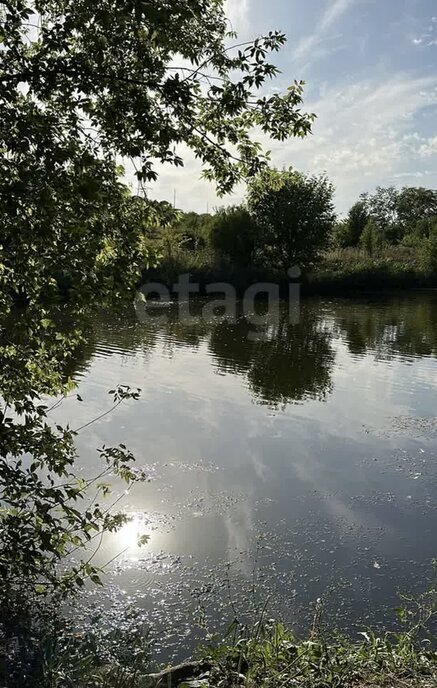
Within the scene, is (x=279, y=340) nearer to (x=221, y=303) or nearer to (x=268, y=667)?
(x=221, y=303)

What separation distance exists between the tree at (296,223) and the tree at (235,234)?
22.3 inches

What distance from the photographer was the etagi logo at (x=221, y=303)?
2495 centimetres

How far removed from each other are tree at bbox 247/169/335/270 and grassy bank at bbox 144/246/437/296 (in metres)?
1.10

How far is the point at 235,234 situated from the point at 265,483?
29.9 m

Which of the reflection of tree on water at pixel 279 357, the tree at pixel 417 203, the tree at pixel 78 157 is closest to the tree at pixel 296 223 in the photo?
the reflection of tree on water at pixel 279 357

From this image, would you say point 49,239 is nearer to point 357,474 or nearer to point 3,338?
point 3,338

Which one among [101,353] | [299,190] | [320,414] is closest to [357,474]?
[320,414]

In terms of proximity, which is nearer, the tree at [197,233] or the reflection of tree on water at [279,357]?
the reflection of tree on water at [279,357]

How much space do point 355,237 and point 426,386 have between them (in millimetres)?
40165

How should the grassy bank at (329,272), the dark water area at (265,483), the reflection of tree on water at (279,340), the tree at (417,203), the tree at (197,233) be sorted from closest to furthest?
the dark water area at (265,483) → the reflection of tree on water at (279,340) → the grassy bank at (329,272) → the tree at (197,233) → the tree at (417,203)

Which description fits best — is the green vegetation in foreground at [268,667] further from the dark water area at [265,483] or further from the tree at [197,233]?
the tree at [197,233]

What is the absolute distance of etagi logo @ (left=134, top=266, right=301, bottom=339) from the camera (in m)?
25.0

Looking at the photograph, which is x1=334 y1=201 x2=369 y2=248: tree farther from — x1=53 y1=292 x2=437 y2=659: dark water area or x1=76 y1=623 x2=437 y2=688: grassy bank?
x1=76 y1=623 x2=437 y2=688: grassy bank

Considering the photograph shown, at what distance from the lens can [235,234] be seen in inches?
1435
